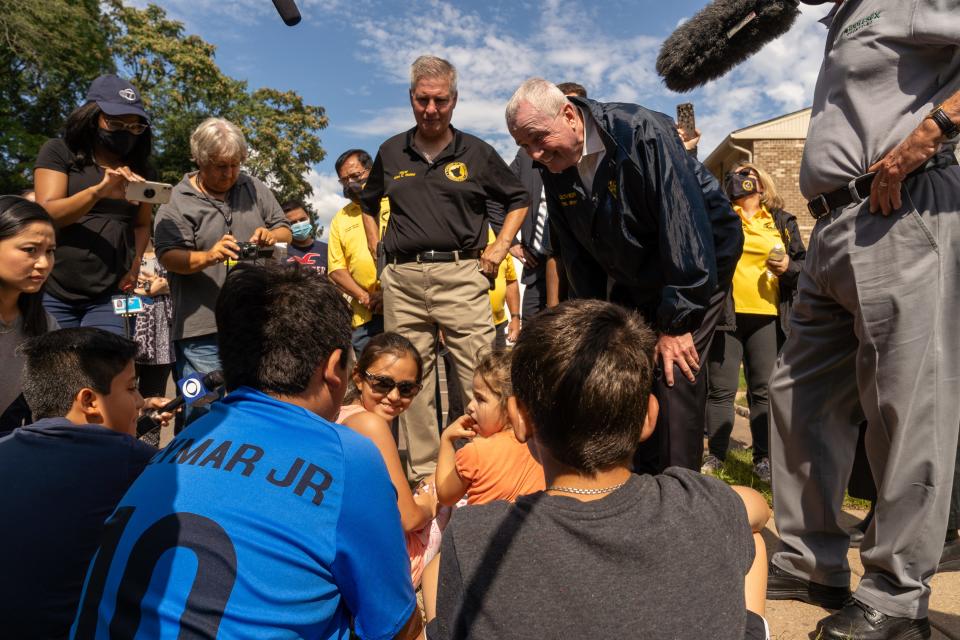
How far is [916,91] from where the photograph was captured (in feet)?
7.45

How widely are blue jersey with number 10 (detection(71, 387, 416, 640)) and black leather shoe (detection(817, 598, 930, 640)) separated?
1.52 metres

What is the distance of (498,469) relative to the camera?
2.65m

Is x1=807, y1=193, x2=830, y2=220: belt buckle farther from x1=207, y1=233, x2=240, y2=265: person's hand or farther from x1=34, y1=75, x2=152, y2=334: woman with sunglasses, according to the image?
x1=34, y1=75, x2=152, y2=334: woman with sunglasses

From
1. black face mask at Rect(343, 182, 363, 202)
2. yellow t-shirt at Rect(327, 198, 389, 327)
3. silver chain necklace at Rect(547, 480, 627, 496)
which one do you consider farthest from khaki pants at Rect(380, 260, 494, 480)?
silver chain necklace at Rect(547, 480, 627, 496)

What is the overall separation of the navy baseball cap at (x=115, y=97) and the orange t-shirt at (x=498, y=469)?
2.67m

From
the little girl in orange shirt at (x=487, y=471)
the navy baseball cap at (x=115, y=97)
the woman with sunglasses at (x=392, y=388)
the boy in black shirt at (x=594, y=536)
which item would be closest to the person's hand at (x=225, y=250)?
the navy baseball cap at (x=115, y=97)

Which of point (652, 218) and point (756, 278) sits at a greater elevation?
point (652, 218)

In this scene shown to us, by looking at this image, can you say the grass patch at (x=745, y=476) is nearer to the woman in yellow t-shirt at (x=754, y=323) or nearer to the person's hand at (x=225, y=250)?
the woman in yellow t-shirt at (x=754, y=323)

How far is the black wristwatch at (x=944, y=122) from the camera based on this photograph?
203 centimetres

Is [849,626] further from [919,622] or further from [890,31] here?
[890,31]

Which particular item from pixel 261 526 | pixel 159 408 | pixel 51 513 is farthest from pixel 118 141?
pixel 261 526

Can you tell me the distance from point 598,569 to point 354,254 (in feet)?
13.7

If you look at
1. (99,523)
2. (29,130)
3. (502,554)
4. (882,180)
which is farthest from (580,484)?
(29,130)

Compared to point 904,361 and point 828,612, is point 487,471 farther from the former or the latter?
point 904,361
